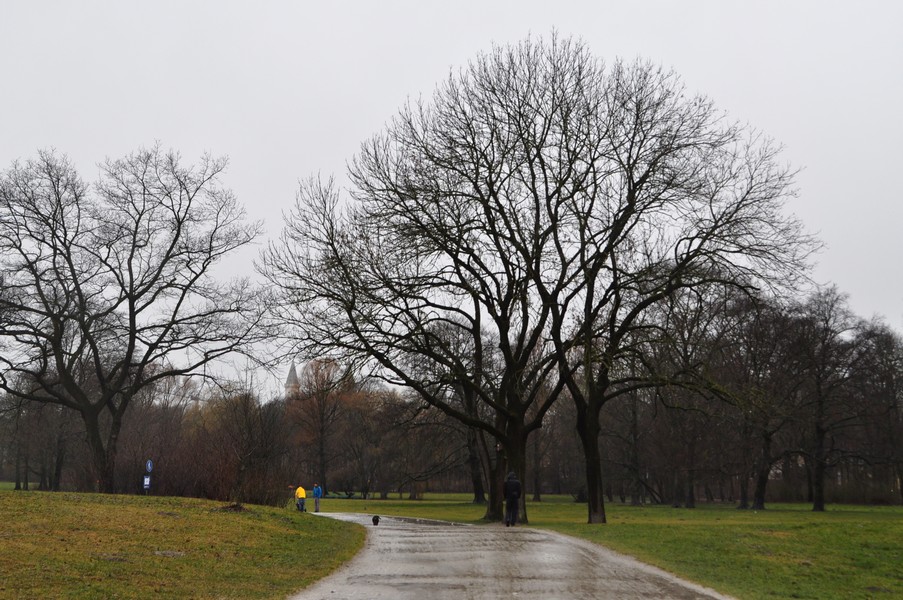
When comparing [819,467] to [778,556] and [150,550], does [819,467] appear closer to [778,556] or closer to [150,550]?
[778,556]

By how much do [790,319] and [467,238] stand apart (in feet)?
88.3

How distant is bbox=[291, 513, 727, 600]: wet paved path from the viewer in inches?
462

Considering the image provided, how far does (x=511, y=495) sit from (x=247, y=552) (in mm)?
12295

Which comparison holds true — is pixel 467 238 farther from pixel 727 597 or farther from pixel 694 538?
pixel 727 597

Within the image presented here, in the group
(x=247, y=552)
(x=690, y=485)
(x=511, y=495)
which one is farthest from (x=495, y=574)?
(x=690, y=485)

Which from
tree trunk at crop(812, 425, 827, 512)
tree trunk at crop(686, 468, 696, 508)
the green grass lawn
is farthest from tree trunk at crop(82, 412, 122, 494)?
tree trunk at crop(812, 425, 827, 512)

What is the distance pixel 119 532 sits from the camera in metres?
14.8

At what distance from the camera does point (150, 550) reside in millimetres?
13836

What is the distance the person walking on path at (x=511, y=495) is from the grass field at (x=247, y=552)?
8.65 ft

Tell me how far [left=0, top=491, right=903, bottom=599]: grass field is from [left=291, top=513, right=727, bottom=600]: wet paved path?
0.69 meters

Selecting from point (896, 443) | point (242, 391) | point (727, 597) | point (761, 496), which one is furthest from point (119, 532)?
point (896, 443)

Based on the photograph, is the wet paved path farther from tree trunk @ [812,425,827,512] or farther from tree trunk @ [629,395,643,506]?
tree trunk @ [629,395,643,506]

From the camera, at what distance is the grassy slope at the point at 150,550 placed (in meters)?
10.8

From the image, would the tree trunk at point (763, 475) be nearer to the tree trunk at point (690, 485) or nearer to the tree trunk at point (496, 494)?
the tree trunk at point (690, 485)
